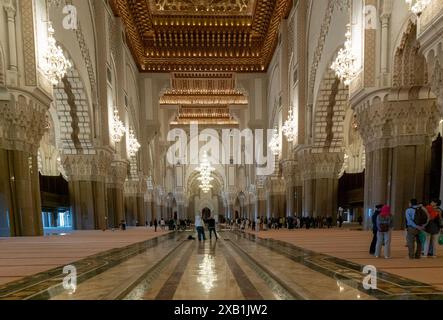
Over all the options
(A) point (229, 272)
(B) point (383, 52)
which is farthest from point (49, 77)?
(B) point (383, 52)

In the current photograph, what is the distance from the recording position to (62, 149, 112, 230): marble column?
12492 mm

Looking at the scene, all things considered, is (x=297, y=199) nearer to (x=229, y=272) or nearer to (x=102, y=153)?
(x=102, y=153)

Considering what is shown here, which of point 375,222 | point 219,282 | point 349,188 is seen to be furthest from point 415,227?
point 349,188

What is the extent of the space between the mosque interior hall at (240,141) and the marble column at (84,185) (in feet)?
0.16

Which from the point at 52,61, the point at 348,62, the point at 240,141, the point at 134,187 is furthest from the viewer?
the point at 240,141

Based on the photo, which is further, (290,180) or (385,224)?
(290,180)

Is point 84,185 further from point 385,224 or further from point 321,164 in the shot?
point 385,224

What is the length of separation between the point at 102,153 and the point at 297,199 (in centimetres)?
762

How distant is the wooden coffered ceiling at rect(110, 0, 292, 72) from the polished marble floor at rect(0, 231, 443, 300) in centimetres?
1254

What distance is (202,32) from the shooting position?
58.1 feet

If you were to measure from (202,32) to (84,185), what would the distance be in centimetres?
962

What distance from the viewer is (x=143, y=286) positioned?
10.5ft

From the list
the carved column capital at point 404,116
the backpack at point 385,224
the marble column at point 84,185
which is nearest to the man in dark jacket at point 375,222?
the backpack at point 385,224

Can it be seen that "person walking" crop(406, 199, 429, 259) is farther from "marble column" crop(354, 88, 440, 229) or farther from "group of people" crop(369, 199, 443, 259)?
"marble column" crop(354, 88, 440, 229)
